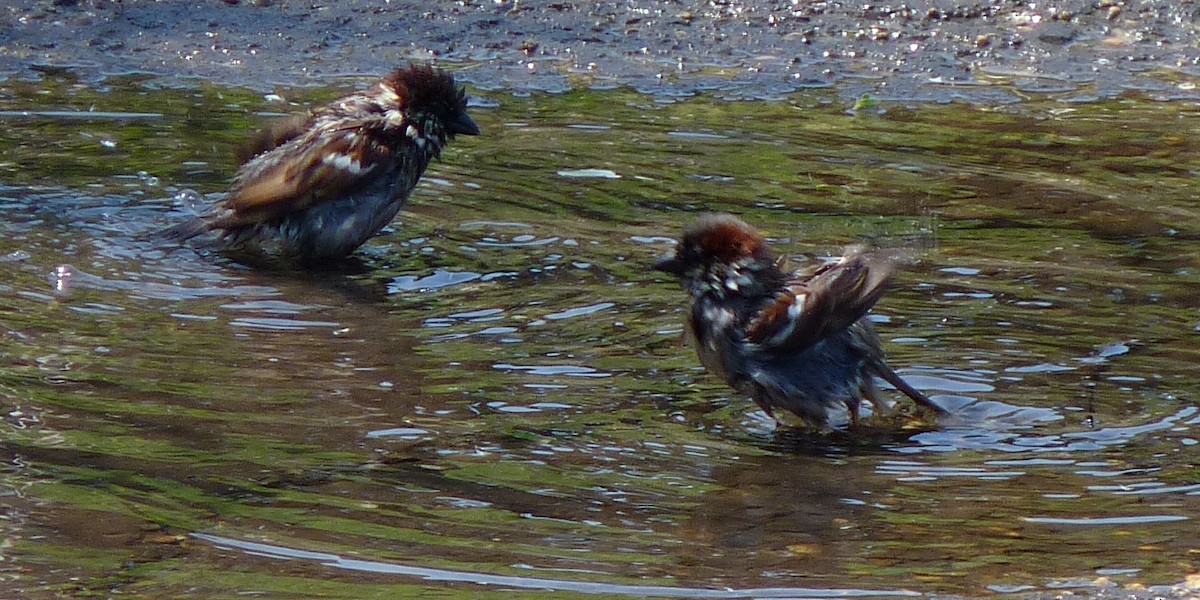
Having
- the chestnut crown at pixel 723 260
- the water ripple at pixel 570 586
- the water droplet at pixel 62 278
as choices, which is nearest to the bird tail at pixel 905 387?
the chestnut crown at pixel 723 260

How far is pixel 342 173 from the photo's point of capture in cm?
704

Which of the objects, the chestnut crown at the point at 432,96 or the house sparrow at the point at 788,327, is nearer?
the house sparrow at the point at 788,327

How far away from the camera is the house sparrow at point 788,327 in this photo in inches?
207

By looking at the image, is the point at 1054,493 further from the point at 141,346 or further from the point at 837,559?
the point at 141,346

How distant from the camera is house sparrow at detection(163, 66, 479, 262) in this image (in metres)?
6.96

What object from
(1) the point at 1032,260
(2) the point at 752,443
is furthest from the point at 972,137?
(2) the point at 752,443

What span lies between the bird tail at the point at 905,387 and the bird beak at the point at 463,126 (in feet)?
8.47

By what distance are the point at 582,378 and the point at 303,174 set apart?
2.21 meters

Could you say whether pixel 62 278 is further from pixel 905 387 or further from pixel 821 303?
pixel 905 387

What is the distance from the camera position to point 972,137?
8570mm

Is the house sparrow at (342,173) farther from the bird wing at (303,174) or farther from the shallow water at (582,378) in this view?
the shallow water at (582,378)

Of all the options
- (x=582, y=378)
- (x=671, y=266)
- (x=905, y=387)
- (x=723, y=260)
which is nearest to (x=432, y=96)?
(x=671, y=266)

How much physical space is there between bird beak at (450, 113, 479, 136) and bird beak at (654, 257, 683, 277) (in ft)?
6.17

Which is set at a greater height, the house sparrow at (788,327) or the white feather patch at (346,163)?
the white feather patch at (346,163)
